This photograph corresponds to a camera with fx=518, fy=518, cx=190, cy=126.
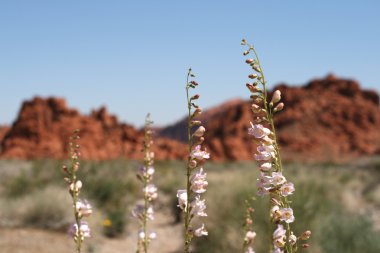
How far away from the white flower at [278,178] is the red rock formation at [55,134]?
1454 inches

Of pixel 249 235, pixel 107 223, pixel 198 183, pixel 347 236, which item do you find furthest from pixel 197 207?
pixel 107 223

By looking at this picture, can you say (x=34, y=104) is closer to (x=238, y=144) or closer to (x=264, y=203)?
(x=238, y=144)

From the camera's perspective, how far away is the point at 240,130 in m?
50.7

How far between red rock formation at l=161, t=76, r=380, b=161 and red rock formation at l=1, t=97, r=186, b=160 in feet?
27.5

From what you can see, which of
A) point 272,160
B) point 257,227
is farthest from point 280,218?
point 257,227

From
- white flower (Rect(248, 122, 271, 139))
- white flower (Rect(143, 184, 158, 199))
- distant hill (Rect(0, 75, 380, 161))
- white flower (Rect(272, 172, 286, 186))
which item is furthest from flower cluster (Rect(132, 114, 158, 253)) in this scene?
distant hill (Rect(0, 75, 380, 161))

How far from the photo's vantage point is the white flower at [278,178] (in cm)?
172

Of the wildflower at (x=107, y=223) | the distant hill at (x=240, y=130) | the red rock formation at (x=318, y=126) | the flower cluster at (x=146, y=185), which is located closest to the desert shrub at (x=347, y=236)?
the wildflower at (x=107, y=223)

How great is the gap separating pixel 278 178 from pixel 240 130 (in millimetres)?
49208

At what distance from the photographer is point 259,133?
1.85 meters

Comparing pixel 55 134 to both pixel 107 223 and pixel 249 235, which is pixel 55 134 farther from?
pixel 249 235

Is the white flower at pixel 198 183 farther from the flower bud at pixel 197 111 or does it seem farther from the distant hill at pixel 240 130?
the distant hill at pixel 240 130

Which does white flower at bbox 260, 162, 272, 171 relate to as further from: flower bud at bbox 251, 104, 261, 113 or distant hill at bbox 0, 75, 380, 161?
distant hill at bbox 0, 75, 380, 161

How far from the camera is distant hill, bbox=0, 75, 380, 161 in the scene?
1592 inches
